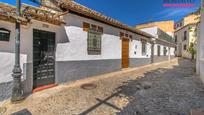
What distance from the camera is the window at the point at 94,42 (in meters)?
7.52

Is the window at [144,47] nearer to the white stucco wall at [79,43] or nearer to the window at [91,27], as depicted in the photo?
the white stucco wall at [79,43]

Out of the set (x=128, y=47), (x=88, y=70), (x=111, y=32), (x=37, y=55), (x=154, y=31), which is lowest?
(x=88, y=70)

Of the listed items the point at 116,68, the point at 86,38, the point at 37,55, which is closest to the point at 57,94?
the point at 37,55

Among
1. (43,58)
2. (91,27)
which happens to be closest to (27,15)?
(43,58)

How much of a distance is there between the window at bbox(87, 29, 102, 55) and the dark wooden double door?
2189mm

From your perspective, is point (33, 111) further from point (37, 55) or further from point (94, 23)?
point (94, 23)

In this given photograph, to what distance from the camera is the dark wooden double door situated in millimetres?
5203

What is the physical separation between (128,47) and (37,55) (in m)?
7.89

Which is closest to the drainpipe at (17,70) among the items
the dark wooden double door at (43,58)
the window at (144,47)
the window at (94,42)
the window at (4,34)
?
the window at (4,34)

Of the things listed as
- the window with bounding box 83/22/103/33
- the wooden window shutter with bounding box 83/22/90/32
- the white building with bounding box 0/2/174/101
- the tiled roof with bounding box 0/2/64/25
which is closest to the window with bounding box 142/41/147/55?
the white building with bounding box 0/2/174/101

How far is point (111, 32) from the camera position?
9.32 m

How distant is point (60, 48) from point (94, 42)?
7.61 feet

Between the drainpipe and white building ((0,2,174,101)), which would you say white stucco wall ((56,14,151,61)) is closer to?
white building ((0,2,174,101))

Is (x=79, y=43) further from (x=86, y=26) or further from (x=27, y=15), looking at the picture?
(x=27, y=15)
